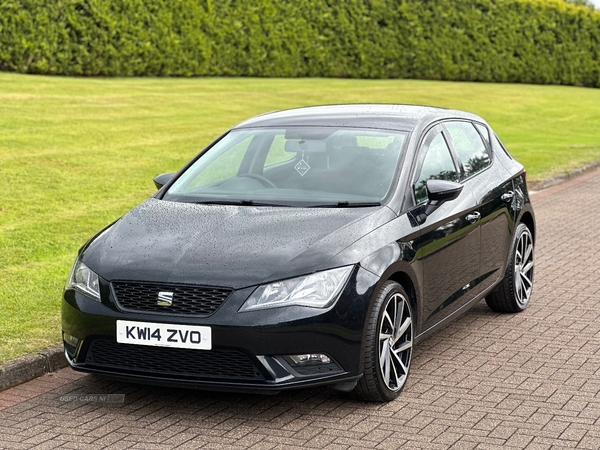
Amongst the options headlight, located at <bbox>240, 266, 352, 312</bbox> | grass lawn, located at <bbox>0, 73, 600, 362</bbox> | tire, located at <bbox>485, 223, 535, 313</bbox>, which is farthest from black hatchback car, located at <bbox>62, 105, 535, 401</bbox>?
grass lawn, located at <bbox>0, 73, 600, 362</bbox>

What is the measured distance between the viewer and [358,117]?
7398mm

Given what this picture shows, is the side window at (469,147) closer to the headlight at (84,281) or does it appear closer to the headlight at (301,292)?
the headlight at (301,292)

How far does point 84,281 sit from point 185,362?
2.73 ft

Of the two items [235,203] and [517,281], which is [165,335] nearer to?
[235,203]

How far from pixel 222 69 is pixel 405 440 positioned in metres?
28.6

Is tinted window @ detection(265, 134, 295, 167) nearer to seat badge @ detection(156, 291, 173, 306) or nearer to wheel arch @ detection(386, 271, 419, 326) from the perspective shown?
wheel arch @ detection(386, 271, 419, 326)

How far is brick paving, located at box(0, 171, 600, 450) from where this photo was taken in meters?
5.45

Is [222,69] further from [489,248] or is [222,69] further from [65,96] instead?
[489,248]

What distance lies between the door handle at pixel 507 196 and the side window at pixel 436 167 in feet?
2.40

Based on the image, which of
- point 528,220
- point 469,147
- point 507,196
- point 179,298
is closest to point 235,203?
point 179,298

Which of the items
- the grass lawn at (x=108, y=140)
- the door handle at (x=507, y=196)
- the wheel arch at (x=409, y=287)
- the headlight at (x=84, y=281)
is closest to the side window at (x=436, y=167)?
the wheel arch at (x=409, y=287)

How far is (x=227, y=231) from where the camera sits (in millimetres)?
6133

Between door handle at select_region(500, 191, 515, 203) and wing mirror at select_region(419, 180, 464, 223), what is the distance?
1349mm

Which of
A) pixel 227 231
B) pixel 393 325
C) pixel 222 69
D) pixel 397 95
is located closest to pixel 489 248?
pixel 393 325
